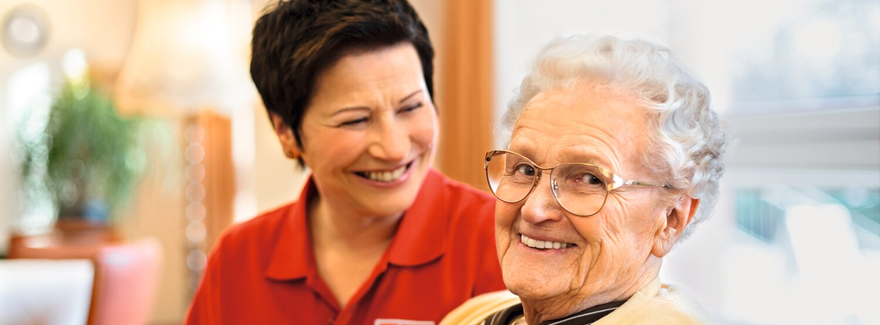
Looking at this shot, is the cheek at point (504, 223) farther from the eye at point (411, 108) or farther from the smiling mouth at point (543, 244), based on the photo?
the eye at point (411, 108)

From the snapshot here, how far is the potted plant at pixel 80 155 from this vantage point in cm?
485

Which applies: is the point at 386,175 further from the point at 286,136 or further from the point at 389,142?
the point at 286,136

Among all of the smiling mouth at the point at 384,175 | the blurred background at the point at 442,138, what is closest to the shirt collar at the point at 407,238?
the smiling mouth at the point at 384,175

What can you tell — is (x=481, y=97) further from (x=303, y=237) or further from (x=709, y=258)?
(x=303, y=237)

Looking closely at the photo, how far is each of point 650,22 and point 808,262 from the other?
1043 millimetres

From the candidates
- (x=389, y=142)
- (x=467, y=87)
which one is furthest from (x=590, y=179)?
(x=467, y=87)

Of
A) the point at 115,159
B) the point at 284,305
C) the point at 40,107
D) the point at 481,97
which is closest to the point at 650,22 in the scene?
the point at 481,97

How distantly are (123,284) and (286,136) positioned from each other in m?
1.94

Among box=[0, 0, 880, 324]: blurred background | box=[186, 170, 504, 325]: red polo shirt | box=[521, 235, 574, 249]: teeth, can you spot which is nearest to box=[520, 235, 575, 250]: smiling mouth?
box=[521, 235, 574, 249]: teeth

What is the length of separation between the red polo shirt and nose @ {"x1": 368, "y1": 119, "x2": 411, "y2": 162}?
21 centimetres

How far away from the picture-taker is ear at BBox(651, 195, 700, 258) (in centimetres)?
127

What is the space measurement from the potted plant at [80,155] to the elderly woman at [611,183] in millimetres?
4142

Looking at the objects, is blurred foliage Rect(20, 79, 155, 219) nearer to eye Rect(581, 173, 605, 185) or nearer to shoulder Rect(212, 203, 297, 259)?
shoulder Rect(212, 203, 297, 259)

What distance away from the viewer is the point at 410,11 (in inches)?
76.2
